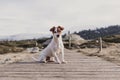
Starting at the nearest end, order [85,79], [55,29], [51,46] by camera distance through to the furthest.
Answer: [85,79]
[55,29]
[51,46]

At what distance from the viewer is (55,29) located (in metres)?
14.3

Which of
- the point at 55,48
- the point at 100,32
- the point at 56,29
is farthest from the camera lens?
the point at 100,32

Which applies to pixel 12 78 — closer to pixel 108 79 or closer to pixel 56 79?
pixel 56 79

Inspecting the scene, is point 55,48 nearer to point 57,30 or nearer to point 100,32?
point 57,30

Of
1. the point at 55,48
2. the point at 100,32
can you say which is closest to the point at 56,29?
the point at 55,48

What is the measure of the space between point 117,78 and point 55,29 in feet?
17.5

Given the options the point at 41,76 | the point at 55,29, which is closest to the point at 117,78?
the point at 41,76

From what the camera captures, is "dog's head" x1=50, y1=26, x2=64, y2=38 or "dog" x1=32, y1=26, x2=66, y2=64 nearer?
"dog's head" x1=50, y1=26, x2=64, y2=38

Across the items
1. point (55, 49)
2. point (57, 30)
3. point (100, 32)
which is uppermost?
point (100, 32)

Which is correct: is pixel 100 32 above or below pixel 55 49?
above

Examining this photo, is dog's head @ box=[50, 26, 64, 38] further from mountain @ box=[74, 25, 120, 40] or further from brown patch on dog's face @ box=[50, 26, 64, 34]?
mountain @ box=[74, 25, 120, 40]

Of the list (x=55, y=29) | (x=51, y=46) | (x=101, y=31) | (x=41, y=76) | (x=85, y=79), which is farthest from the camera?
(x=101, y=31)

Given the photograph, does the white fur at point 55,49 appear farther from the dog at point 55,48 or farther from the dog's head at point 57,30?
the dog's head at point 57,30

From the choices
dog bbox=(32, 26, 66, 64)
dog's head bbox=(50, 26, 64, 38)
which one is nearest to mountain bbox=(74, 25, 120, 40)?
dog bbox=(32, 26, 66, 64)
